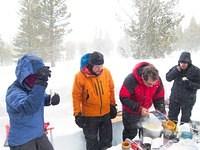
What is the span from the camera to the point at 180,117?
5055 mm

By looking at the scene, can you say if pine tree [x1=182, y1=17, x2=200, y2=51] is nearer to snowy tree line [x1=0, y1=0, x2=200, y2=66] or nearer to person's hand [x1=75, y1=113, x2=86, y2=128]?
snowy tree line [x1=0, y1=0, x2=200, y2=66]

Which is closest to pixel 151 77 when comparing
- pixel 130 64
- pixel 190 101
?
pixel 190 101

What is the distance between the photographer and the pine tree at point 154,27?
60.6ft

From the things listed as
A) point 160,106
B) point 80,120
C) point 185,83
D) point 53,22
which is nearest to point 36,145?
point 80,120

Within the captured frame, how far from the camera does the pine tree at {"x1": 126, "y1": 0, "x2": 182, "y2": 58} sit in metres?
18.5

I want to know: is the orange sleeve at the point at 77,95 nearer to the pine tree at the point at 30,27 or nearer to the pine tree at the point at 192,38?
the pine tree at the point at 30,27

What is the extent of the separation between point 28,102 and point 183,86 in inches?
114

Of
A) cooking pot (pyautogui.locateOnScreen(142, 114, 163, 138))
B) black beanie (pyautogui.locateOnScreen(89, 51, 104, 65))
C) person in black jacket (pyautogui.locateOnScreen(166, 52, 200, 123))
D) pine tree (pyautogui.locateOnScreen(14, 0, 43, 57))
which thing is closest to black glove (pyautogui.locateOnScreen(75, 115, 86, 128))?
black beanie (pyautogui.locateOnScreen(89, 51, 104, 65))

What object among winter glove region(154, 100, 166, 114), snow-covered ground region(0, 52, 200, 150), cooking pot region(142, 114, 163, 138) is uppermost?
Result: winter glove region(154, 100, 166, 114)

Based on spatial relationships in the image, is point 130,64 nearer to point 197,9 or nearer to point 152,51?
point 152,51

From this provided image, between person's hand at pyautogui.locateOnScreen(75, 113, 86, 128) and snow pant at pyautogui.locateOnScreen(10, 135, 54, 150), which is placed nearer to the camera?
snow pant at pyautogui.locateOnScreen(10, 135, 54, 150)

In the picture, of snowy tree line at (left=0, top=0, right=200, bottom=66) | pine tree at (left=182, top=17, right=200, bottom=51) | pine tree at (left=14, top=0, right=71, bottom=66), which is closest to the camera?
snowy tree line at (left=0, top=0, right=200, bottom=66)

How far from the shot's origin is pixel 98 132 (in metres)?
4.07

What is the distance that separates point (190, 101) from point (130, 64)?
6464 mm
